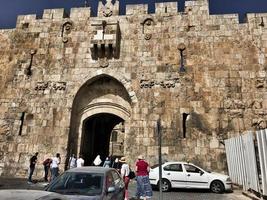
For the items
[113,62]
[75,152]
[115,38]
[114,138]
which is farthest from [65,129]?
[114,138]

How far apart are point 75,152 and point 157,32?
7.48 meters

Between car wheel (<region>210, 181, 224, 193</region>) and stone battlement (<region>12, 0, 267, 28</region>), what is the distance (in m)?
8.10

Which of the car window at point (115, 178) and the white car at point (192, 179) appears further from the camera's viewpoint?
the white car at point (192, 179)

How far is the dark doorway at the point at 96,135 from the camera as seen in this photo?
47.9 feet

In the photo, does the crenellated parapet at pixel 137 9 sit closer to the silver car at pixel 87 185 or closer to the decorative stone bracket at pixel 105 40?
the decorative stone bracket at pixel 105 40

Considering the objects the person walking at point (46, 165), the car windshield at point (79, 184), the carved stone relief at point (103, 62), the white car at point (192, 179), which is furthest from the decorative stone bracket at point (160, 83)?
the car windshield at point (79, 184)

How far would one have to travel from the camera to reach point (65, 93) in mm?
13914

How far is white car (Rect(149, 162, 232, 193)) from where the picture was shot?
33.6 ft

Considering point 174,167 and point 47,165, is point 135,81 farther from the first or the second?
point 47,165

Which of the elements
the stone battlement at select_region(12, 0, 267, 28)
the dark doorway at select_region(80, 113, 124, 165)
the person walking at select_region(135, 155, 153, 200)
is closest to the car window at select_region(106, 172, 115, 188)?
the person walking at select_region(135, 155, 153, 200)

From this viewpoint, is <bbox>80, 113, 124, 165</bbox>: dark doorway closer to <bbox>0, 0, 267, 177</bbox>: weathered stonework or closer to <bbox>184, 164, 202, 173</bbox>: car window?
<bbox>0, 0, 267, 177</bbox>: weathered stonework

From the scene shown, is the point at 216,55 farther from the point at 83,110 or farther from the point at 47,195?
the point at 47,195

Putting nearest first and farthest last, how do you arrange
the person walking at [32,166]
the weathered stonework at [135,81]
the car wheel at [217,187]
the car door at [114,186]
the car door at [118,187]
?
1. the car door at [114,186]
2. the car door at [118,187]
3. the car wheel at [217,187]
4. the person walking at [32,166]
5. the weathered stonework at [135,81]

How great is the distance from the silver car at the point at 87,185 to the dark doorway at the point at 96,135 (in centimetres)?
823
